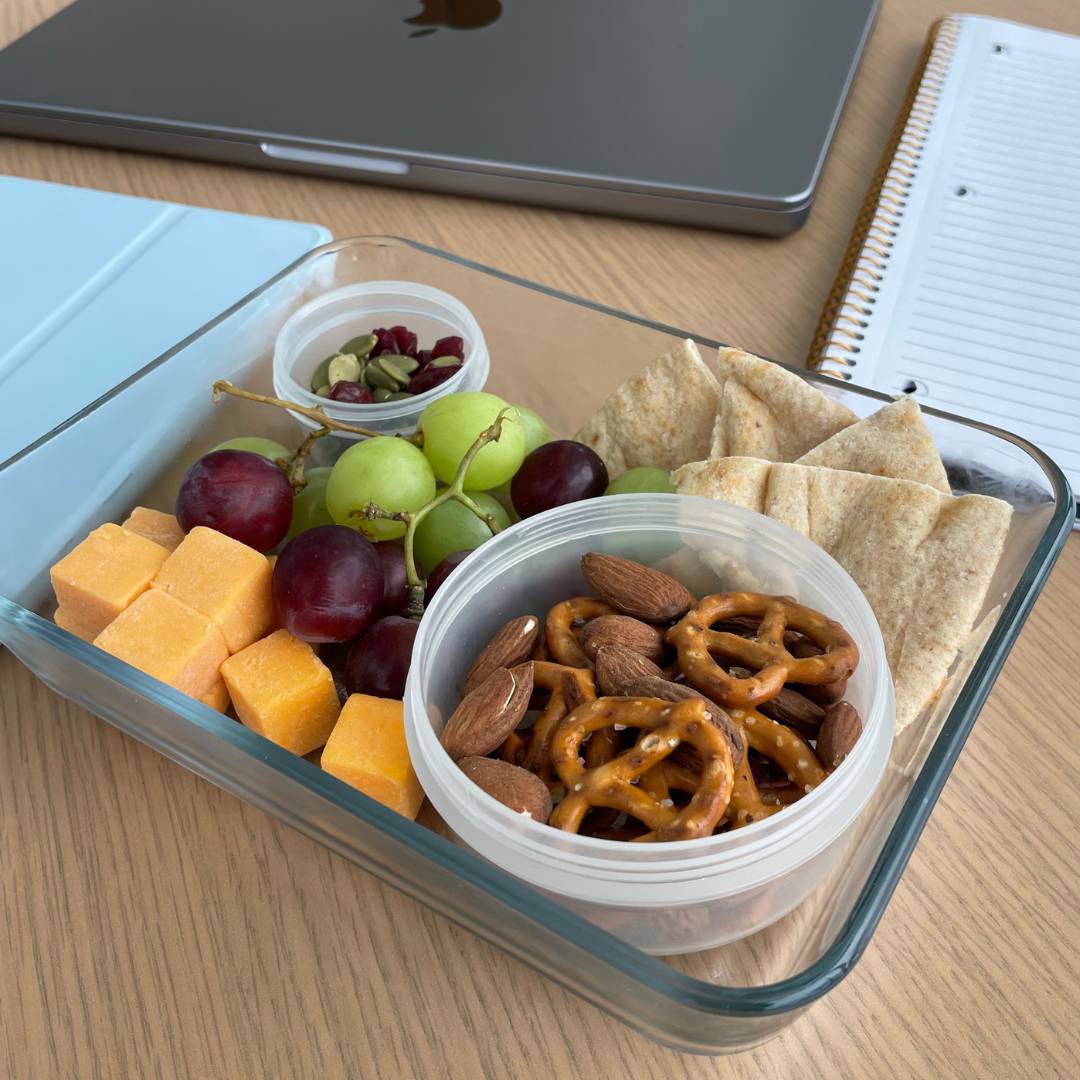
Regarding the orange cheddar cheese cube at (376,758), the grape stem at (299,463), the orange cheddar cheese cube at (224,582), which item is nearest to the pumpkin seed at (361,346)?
the grape stem at (299,463)

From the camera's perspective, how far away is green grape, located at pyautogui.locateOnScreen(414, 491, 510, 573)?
0.65 metres

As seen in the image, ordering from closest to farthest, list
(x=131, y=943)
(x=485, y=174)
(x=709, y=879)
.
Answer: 1. (x=709, y=879)
2. (x=131, y=943)
3. (x=485, y=174)

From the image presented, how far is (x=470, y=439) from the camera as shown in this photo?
0.68 metres

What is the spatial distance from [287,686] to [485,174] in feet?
2.04

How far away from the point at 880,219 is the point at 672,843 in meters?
0.72

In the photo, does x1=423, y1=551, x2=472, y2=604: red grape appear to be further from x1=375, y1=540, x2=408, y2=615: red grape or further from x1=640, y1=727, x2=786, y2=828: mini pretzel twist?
x1=640, y1=727, x2=786, y2=828: mini pretzel twist

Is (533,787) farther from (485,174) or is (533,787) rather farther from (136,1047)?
(485,174)

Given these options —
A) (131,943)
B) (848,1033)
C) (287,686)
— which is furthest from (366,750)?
(848,1033)

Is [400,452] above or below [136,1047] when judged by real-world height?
above

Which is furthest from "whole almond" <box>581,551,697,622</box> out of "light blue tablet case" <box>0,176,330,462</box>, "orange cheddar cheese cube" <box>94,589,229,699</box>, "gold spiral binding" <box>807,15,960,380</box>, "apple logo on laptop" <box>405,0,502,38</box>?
"apple logo on laptop" <box>405,0,502,38</box>

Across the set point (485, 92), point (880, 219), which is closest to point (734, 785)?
point (880, 219)

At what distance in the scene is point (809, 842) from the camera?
45 cm

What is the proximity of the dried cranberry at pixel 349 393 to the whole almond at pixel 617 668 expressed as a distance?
1.02 feet

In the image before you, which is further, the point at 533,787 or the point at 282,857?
the point at 282,857
